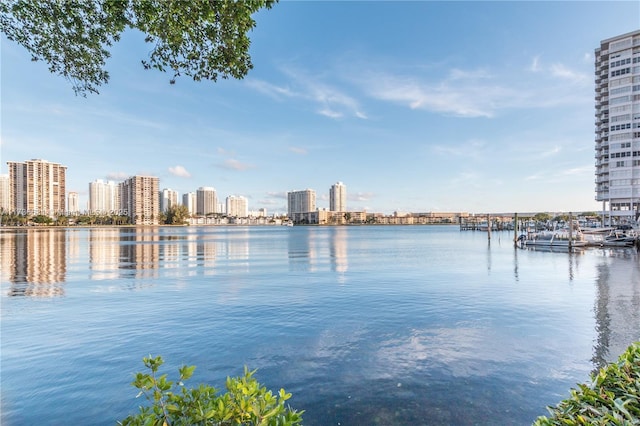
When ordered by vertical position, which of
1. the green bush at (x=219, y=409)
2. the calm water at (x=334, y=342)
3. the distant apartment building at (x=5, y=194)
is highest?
the distant apartment building at (x=5, y=194)

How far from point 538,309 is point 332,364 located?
455 inches

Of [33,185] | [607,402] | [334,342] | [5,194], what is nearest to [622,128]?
[334,342]

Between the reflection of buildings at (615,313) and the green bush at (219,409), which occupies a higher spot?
the green bush at (219,409)

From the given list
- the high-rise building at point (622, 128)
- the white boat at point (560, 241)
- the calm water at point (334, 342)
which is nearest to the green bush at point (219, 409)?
the calm water at point (334, 342)

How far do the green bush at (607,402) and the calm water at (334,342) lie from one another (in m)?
3.71

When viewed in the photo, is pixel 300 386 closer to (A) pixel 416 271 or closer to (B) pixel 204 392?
(B) pixel 204 392

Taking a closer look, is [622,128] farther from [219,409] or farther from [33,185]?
[33,185]

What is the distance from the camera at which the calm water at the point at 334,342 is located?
25.5 feet

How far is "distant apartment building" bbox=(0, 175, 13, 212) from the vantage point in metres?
A: 182

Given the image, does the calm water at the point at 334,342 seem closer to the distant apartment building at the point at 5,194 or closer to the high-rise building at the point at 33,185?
the high-rise building at the point at 33,185

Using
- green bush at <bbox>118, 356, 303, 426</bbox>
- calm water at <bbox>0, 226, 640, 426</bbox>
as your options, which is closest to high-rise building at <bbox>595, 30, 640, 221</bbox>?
calm water at <bbox>0, 226, 640, 426</bbox>

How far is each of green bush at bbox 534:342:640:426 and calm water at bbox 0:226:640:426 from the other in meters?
3.71

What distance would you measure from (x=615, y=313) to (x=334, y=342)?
41.1 feet

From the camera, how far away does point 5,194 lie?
184125 millimetres
